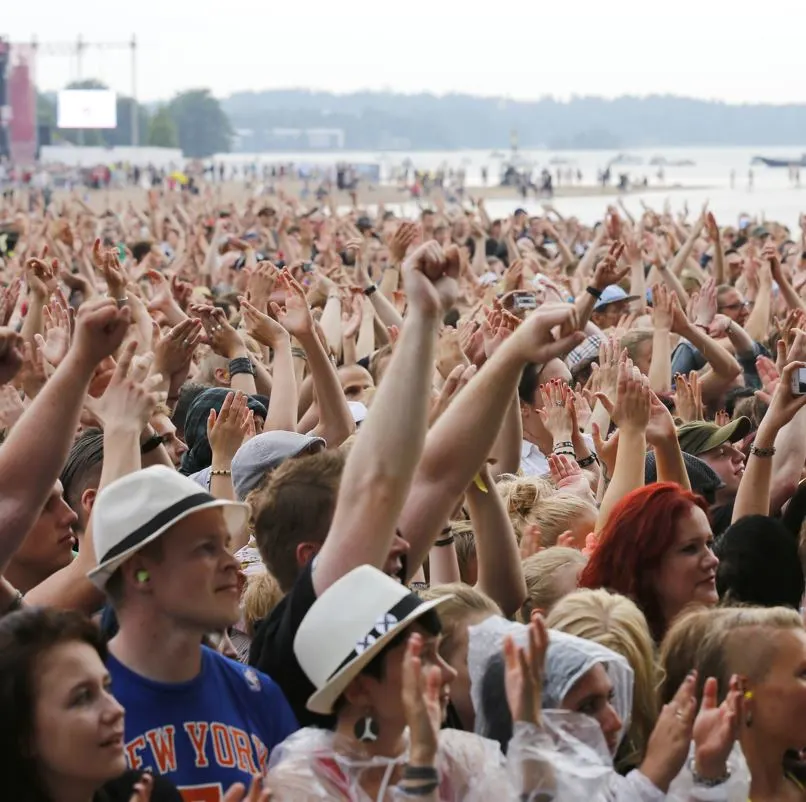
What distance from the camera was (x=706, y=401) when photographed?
8891 mm

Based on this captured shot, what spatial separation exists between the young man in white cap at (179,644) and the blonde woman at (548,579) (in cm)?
132

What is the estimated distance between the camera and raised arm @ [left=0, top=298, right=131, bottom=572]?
395 cm

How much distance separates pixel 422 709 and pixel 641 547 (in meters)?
1.89

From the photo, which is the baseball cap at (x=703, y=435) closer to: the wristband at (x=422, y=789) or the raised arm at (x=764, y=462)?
the raised arm at (x=764, y=462)

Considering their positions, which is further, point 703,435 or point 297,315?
point 703,435

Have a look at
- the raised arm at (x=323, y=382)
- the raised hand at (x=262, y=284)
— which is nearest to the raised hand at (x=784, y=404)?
the raised arm at (x=323, y=382)

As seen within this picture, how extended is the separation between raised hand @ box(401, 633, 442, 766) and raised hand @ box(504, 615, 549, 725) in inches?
8.6

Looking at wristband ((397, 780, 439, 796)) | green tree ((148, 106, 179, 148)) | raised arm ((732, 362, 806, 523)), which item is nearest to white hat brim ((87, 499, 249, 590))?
wristband ((397, 780, 439, 796))

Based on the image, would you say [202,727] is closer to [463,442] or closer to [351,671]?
[351,671]

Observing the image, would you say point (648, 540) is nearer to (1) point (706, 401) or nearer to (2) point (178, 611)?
(2) point (178, 611)

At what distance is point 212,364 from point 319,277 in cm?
217

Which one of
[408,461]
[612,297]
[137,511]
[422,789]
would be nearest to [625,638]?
[408,461]

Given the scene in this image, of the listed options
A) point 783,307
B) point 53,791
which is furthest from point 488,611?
point 783,307

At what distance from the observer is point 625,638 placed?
4.12 m
